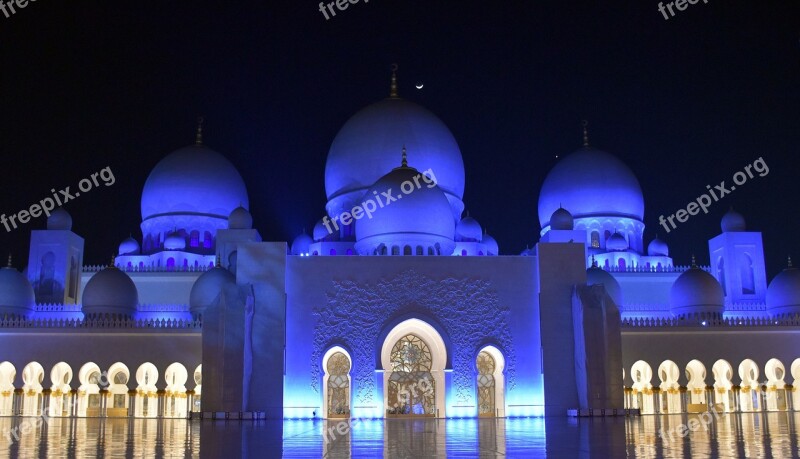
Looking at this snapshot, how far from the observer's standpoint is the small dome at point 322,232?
941 inches

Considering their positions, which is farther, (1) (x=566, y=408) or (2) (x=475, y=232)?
(2) (x=475, y=232)

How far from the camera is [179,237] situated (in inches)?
982


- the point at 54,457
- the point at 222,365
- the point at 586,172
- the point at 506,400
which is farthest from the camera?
the point at 586,172

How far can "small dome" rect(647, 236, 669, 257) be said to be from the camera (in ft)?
85.1

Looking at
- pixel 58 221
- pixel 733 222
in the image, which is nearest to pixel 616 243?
pixel 733 222

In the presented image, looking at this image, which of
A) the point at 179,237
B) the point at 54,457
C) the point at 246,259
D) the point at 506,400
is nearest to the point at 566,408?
the point at 506,400

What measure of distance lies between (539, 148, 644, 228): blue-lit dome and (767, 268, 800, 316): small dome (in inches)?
210

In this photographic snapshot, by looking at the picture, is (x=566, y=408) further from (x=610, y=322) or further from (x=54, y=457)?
(x=54, y=457)

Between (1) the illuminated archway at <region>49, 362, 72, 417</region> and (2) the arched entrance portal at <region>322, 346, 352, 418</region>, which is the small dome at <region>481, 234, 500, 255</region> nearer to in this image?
(2) the arched entrance portal at <region>322, 346, 352, 418</region>

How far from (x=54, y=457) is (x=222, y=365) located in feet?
38.9

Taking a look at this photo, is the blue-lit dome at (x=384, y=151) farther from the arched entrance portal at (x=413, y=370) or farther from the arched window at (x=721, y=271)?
the arched window at (x=721, y=271)

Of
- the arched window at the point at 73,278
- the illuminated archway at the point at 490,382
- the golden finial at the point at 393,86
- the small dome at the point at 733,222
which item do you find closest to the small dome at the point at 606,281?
the illuminated archway at the point at 490,382

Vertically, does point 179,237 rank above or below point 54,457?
above

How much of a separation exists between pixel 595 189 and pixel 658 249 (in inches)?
108
